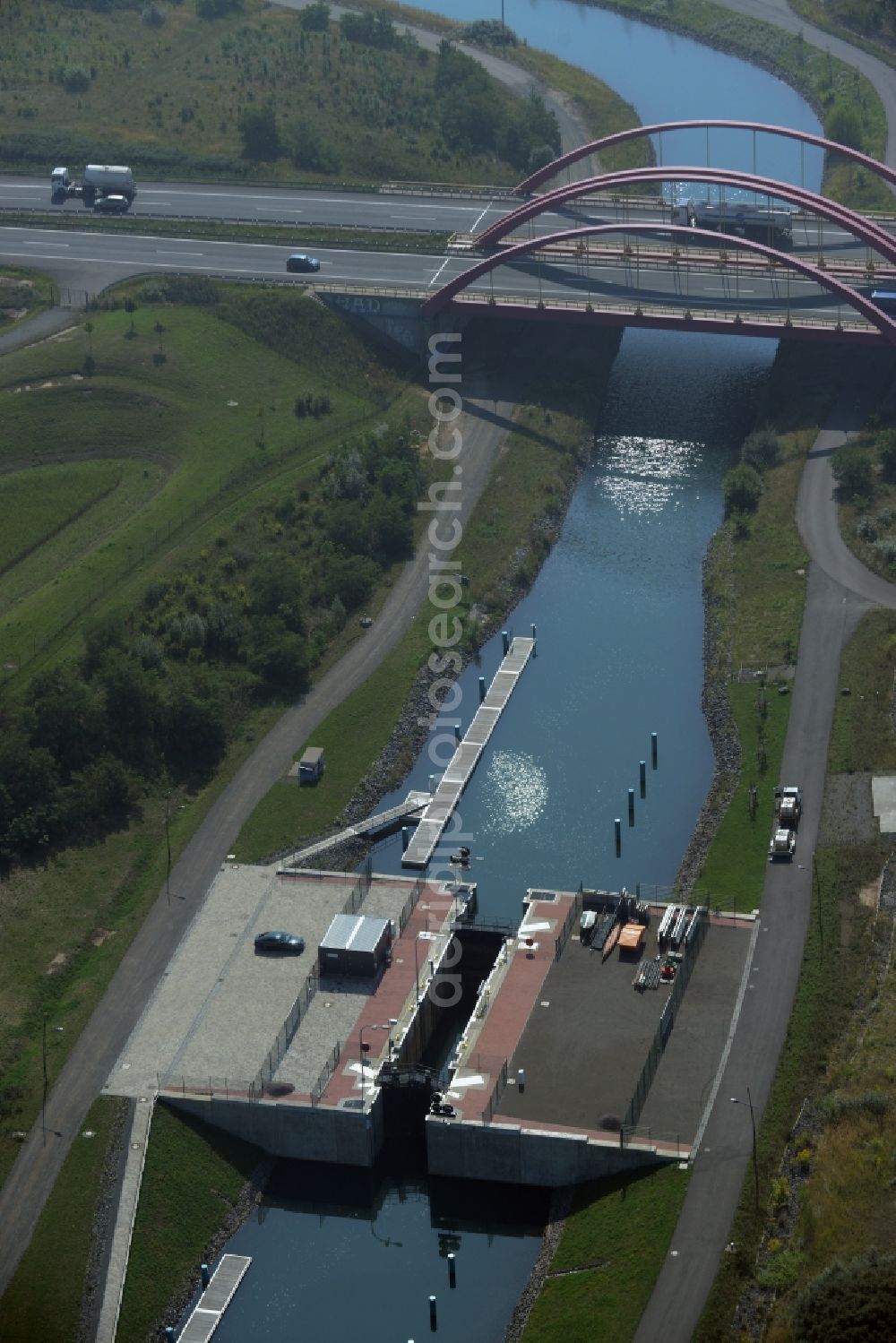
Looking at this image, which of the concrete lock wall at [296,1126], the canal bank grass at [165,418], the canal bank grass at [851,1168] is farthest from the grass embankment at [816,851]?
the canal bank grass at [165,418]

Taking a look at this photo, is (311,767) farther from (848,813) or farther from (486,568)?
(848,813)

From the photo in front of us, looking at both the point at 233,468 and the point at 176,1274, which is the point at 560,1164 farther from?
the point at 233,468

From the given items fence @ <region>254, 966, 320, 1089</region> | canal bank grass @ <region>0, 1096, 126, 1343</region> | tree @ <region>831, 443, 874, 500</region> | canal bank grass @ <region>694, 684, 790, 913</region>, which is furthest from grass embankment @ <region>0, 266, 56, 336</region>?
canal bank grass @ <region>0, 1096, 126, 1343</region>

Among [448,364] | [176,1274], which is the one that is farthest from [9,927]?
[448,364]

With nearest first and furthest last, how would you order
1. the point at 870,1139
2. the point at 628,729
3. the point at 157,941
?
the point at 870,1139
the point at 157,941
the point at 628,729

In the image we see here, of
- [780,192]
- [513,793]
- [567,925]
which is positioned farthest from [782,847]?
[780,192]

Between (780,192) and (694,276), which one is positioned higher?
(780,192)
